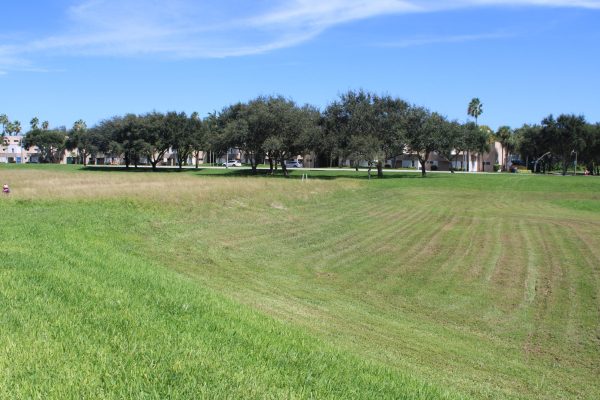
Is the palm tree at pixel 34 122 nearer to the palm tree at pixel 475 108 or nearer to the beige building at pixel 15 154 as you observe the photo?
the beige building at pixel 15 154

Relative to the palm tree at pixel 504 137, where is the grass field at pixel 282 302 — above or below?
below

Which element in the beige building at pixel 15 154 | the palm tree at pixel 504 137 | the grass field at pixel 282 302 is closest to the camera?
the grass field at pixel 282 302

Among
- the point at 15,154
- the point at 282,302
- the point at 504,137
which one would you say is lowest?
the point at 282,302

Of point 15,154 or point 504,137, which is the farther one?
point 15,154

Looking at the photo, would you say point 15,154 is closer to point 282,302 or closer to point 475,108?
point 475,108

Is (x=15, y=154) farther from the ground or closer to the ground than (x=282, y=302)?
farther from the ground

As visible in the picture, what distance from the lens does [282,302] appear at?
12.4 meters

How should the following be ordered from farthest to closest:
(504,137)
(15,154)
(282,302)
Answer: (15,154) → (504,137) → (282,302)

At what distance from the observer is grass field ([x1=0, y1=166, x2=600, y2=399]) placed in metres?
5.82

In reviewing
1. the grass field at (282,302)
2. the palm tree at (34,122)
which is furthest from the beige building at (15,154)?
the grass field at (282,302)

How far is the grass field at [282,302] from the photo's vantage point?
582 cm

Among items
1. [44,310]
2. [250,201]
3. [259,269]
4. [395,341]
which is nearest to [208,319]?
[44,310]

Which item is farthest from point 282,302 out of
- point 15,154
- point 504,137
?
point 15,154

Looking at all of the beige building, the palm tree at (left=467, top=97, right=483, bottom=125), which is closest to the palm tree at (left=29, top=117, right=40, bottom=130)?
the beige building
